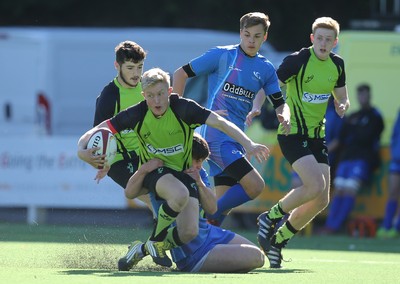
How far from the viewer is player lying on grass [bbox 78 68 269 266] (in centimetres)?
1055

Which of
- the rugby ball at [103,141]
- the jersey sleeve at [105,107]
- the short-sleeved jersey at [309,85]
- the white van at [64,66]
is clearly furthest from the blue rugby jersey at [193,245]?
the white van at [64,66]

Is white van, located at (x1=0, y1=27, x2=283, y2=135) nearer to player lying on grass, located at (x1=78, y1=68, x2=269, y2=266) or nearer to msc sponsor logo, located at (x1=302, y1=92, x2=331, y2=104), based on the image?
msc sponsor logo, located at (x1=302, y1=92, x2=331, y2=104)

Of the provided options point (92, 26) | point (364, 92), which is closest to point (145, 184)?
point (364, 92)

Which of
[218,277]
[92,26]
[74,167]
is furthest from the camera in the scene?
[92,26]

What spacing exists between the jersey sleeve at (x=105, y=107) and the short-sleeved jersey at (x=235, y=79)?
0.90m

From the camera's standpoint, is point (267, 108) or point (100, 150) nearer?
point (100, 150)

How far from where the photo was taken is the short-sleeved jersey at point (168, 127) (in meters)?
10.7

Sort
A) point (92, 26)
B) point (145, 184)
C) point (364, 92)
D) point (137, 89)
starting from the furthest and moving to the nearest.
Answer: point (92, 26), point (364, 92), point (137, 89), point (145, 184)

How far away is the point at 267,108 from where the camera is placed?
747 inches

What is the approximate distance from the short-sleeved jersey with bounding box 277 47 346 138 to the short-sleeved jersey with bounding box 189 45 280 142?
0.64ft

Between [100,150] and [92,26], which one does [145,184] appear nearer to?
[100,150]

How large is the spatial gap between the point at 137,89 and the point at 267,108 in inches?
284

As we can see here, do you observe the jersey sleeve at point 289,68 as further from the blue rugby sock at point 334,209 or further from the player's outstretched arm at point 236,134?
the blue rugby sock at point 334,209

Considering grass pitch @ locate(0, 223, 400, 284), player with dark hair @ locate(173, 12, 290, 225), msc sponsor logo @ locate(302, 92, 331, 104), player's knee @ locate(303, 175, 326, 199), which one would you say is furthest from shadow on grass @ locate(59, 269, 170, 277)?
msc sponsor logo @ locate(302, 92, 331, 104)
